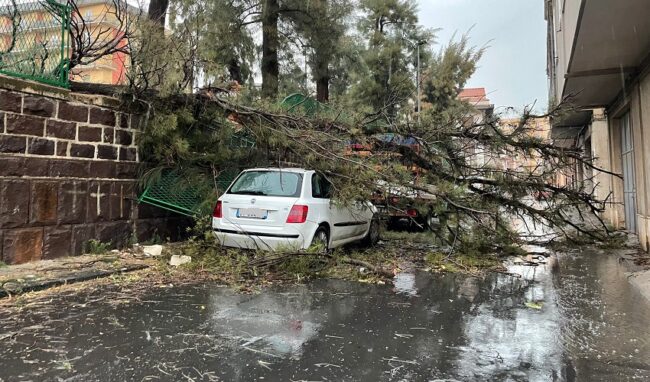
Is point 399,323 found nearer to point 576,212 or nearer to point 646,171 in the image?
point 576,212

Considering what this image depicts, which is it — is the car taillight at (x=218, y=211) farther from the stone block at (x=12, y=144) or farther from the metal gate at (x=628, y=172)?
the metal gate at (x=628, y=172)

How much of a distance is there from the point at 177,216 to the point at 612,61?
961cm

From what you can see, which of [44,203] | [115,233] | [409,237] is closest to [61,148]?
[44,203]

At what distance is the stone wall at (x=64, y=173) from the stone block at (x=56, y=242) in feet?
0.05

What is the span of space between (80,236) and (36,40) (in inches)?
127

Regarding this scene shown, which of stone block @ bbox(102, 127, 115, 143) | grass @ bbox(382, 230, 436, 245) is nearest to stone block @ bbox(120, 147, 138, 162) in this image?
stone block @ bbox(102, 127, 115, 143)

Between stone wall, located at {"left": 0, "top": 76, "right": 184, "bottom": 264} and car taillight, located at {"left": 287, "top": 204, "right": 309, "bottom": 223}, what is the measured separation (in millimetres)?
3319

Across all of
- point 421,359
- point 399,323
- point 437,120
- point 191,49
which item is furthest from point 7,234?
point 437,120

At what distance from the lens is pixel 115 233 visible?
28.1ft

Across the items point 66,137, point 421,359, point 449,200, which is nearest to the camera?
point 421,359

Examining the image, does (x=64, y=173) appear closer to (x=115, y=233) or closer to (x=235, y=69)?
(x=115, y=233)

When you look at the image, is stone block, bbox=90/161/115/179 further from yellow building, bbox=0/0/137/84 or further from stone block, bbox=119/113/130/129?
yellow building, bbox=0/0/137/84

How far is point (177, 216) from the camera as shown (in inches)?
392

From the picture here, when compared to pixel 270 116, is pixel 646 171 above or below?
below
